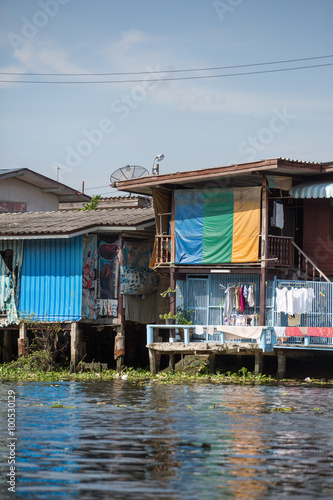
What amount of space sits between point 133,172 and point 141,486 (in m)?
22.6

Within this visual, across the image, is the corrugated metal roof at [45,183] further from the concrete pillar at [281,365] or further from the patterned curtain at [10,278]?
the concrete pillar at [281,365]

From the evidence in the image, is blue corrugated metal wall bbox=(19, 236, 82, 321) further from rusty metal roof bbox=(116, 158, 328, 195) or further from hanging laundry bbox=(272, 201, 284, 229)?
hanging laundry bbox=(272, 201, 284, 229)

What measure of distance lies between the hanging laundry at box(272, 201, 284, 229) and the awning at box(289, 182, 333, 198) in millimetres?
615

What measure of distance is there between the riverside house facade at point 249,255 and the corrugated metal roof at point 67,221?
1.08 meters

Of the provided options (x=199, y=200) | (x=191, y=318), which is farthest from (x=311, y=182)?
(x=191, y=318)

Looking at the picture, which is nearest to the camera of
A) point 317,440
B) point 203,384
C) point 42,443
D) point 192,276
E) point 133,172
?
point 42,443

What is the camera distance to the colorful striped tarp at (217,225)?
85.9 ft

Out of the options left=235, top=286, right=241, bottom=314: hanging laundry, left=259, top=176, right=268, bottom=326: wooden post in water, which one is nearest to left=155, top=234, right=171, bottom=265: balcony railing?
left=235, top=286, right=241, bottom=314: hanging laundry

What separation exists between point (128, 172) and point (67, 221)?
13.6 ft

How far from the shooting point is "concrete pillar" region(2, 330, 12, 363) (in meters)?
30.2

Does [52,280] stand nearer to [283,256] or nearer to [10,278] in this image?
[10,278]

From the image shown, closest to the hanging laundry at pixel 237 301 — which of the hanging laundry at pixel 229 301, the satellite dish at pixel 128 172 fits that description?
the hanging laundry at pixel 229 301

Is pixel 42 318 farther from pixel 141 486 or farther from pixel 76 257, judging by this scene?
pixel 141 486

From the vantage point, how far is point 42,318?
1121 inches
